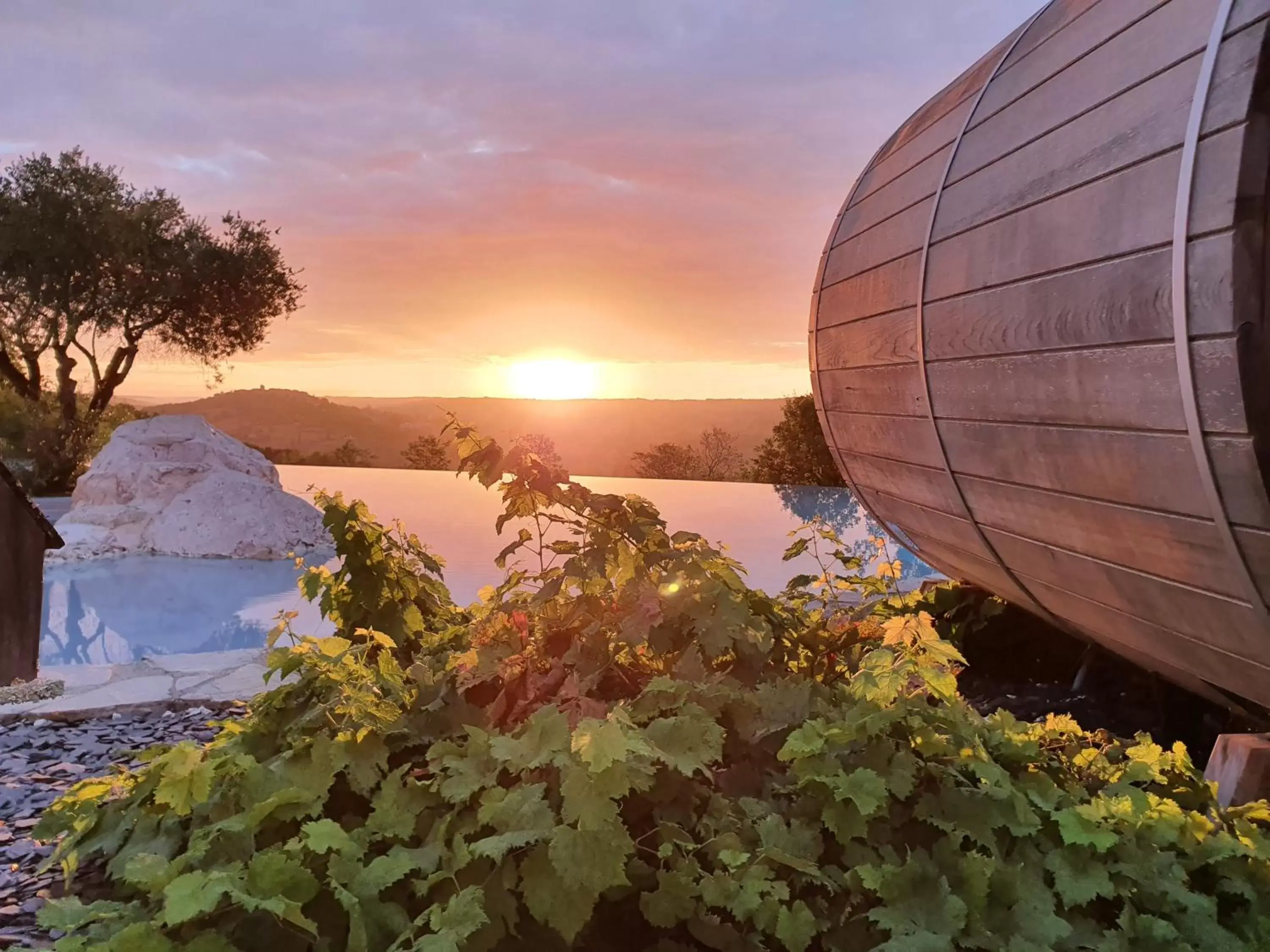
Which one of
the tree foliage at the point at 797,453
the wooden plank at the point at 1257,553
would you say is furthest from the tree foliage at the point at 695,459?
the wooden plank at the point at 1257,553

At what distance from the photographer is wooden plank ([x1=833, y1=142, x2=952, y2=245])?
2652mm

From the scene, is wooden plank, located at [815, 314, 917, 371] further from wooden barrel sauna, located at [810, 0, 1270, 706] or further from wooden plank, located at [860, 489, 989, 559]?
wooden plank, located at [860, 489, 989, 559]

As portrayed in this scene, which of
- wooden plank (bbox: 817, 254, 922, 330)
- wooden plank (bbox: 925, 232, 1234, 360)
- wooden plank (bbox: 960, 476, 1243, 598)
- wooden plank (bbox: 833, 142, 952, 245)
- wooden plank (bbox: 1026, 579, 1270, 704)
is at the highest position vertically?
wooden plank (bbox: 833, 142, 952, 245)

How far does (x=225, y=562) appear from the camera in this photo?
11156mm

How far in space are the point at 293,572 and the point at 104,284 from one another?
6.91m

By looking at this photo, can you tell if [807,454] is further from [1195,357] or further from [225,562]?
[1195,357]

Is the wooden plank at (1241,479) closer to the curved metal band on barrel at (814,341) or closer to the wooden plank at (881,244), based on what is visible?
the wooden plank at (881,244)

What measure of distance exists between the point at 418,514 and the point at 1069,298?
10.7 m

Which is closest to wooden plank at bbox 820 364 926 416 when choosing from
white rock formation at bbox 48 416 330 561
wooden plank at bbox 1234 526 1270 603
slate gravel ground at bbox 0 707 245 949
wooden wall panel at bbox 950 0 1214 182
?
wooden wall panel at bbox 950 0 1214 182

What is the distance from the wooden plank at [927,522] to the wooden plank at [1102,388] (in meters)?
0.45

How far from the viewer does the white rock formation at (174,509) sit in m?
11.4

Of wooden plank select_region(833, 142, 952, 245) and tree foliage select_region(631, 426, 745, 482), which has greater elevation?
wooden plank select_region(833, 142, 952, 245)

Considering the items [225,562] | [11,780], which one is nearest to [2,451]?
[225,562]

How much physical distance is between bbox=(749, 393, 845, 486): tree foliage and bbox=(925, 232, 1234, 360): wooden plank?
11.8 metres
